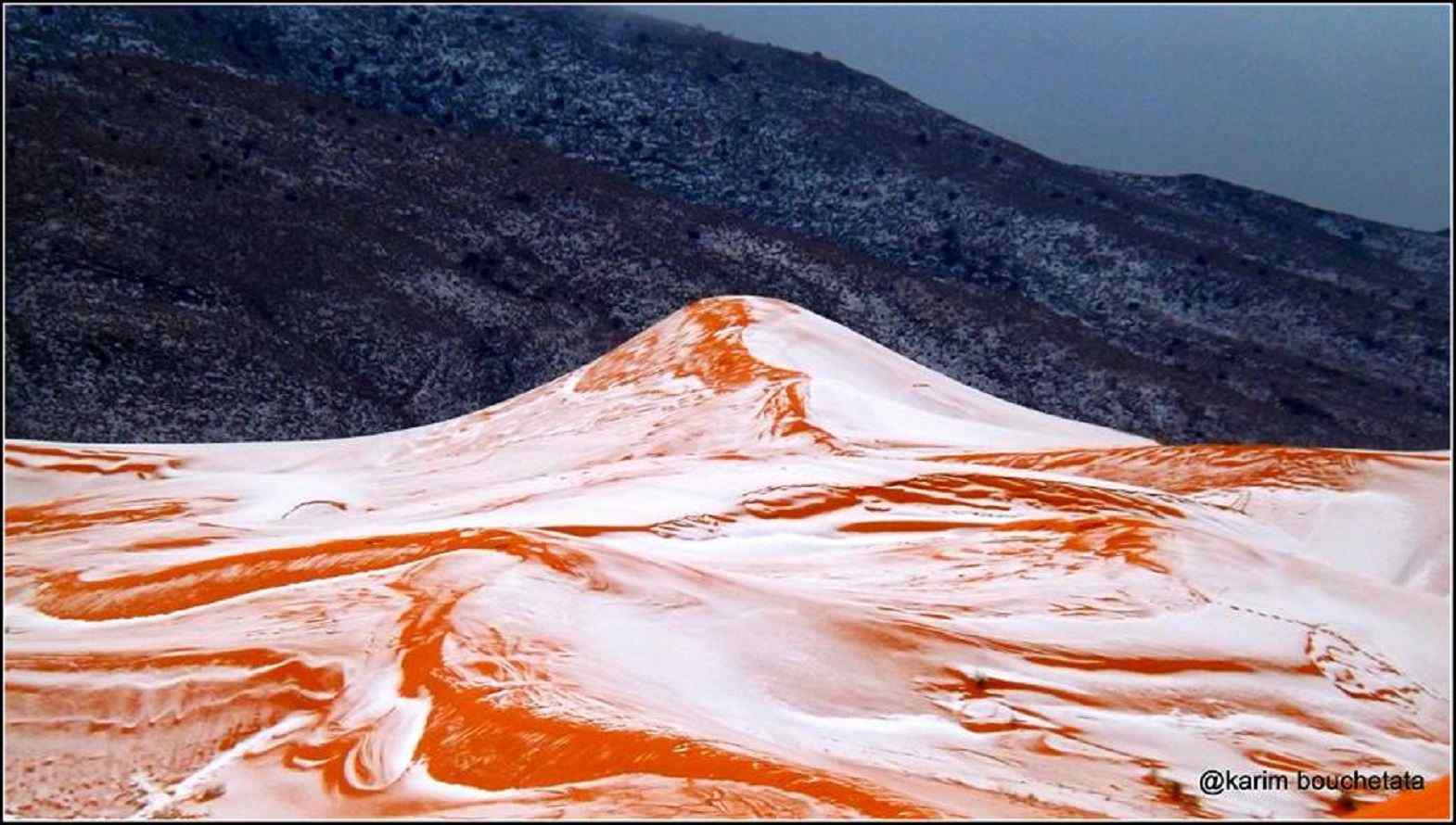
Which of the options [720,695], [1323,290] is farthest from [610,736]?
[1323,290]

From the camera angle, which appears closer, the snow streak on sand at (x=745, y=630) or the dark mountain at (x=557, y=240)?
the snow streak on sand at (x=745, y=630)

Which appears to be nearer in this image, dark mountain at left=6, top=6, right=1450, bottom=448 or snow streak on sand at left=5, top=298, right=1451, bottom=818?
snow streak on sand at left=5, top=298, right=1451, bottom=818

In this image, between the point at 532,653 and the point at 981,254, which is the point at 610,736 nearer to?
the point at 532,653

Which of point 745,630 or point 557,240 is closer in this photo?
point 745,630
